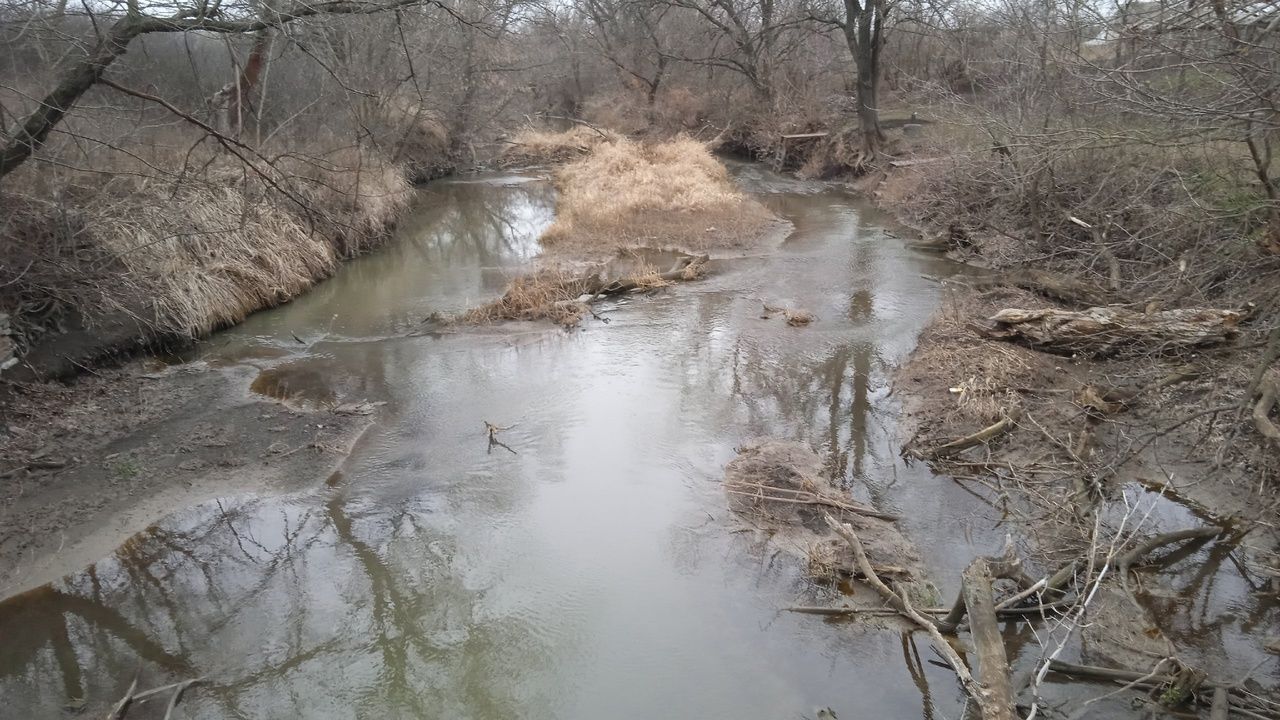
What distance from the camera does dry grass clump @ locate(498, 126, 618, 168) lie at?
89.3 feet

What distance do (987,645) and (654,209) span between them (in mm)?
13850

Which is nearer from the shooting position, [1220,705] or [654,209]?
[1220,705]

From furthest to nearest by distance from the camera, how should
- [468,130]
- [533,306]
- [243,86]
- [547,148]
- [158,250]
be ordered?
[547,148] → [468,130] → [243,86] → [533,306] → [158,250]

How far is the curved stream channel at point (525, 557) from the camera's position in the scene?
5.05 metres

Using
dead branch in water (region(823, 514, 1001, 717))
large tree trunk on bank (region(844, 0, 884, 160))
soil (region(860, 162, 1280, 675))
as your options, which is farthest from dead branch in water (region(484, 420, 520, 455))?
large tree trunk on bank (region(844, 0, 884, 160))

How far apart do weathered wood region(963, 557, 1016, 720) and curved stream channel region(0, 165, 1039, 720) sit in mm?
582

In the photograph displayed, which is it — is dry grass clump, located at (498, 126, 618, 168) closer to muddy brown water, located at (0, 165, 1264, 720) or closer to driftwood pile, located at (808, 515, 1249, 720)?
muddy brown water, located at (0, 165, 1264, 720)

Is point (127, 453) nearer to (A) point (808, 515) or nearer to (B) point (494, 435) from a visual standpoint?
(B) point (494, 435)

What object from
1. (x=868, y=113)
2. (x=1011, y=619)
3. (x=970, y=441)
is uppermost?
(x=868, y=113)

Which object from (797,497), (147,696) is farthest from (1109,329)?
(147,696)

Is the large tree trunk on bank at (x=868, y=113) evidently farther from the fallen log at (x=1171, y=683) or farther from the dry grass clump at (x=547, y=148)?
the fallen log at (x=1171, y=683)

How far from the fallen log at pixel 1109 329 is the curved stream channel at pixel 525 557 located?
1.51 metres

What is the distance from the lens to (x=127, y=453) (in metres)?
7.46

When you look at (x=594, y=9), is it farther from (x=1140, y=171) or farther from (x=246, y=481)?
(x=246, y=481)
